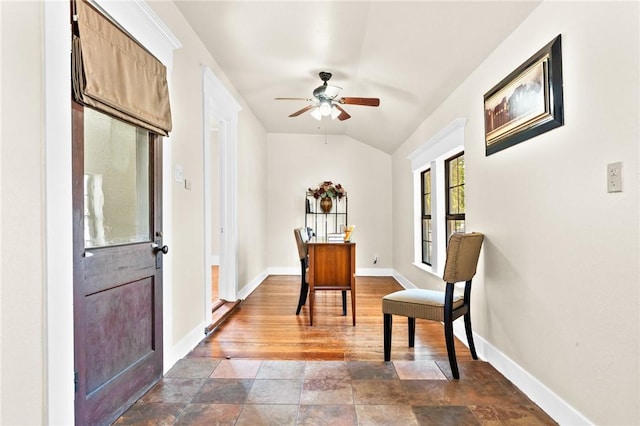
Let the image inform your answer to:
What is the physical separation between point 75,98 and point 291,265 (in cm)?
503

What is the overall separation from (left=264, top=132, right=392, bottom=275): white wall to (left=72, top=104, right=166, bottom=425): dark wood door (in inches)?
161

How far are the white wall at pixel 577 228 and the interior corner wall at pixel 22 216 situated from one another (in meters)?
2.25

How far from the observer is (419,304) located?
91.6 inches

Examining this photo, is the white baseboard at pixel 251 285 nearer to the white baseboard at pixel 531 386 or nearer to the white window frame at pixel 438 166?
the white window frame at pixel 438 166

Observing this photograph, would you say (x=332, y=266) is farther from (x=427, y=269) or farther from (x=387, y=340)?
(x=427, y=269)

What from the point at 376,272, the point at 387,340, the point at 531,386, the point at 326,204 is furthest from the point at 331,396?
the point at 376,272

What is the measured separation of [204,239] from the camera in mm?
3033

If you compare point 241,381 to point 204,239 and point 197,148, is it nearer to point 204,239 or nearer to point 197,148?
point 204,239

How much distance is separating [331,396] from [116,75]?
210cm

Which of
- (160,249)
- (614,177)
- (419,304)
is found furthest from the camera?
(419,304)

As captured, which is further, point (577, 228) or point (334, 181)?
point (334, 181)

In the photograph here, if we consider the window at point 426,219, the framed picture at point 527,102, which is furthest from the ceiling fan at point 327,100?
the window at point 426,219

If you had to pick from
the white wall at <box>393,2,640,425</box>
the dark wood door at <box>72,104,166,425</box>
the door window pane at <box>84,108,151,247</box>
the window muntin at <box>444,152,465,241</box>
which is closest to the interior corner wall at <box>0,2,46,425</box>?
the dark wood door at <box>72,104,166,425</box>

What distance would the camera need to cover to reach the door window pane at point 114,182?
5.36ft
